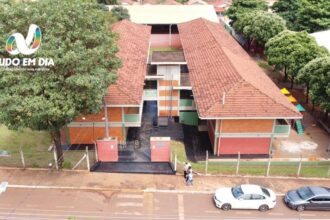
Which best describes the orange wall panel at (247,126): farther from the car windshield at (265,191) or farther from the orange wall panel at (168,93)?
the orange wall panel at (168,93)

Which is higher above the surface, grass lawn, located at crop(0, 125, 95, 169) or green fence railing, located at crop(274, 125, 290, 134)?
green fence railing, located at crop(274, 125, 290, 134)

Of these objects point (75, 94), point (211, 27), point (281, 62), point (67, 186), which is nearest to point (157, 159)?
point (67, 186)

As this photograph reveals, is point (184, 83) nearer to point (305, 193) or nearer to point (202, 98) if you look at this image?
point (202, 98)

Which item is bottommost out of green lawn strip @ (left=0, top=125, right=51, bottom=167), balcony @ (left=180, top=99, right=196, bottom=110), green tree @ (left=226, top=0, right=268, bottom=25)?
green lawn strip @ (left=0, top=125, right=51, bottom=167)

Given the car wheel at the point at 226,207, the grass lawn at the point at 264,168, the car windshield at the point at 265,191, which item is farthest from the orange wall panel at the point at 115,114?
the car windshield at the point at 265,191

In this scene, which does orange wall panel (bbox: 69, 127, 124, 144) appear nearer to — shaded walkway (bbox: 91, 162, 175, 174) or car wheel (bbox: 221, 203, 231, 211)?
shaded walkway (bbox: 91, 162, 175, 174)


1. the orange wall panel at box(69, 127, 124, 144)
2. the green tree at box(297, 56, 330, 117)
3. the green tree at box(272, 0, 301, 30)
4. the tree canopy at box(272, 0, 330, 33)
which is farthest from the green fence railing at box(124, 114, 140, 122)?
the green tree at box(272, 0, 301, 30)
